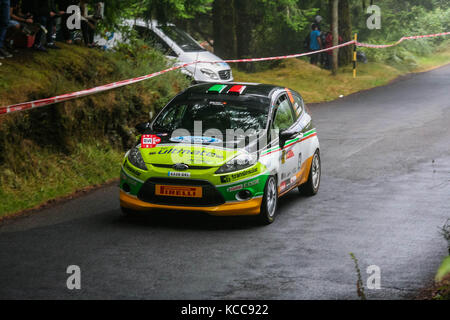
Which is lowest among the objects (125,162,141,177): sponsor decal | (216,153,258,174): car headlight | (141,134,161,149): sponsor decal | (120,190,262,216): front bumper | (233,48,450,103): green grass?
→ (233,48,450,103): green grass

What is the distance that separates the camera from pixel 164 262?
8820mm

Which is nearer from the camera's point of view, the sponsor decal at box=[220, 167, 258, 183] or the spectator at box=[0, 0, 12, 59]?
the sponsor decal at box=[220, 167, 258, 183]

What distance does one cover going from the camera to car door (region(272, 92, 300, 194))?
1150 cm

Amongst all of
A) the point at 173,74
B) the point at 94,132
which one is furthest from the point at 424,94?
the point at 94,132

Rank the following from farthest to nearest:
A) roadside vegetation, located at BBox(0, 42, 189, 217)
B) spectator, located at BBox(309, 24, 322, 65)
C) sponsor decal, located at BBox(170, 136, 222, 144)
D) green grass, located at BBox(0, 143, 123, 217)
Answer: spectator, located at BBox(309, 24, 322, 65)
roadside vegetation, located at BBox(0, 42, 189, 217)
green grass, located at BBox(0, 143, 123, 217)
sponsor decal, located at BBox(170, 136, 222, 144)

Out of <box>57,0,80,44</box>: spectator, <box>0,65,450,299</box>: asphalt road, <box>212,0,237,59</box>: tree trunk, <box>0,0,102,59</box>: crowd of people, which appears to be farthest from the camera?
<box>212,0,237,59</box>: tree trunk

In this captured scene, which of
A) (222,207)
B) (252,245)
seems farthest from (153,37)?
(252,245)

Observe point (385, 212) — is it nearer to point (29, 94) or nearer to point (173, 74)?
point (29, 94)

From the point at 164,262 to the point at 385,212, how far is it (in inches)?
168

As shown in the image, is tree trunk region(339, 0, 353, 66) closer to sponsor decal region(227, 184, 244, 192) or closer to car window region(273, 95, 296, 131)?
car window region(273, 95, 296, 131)

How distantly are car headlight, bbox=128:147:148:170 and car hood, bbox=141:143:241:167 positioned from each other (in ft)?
0.18

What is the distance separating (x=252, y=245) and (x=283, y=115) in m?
3.07

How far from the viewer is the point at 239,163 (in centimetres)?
1055

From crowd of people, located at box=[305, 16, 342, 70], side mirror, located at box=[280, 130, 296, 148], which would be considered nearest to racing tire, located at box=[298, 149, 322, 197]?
side mirror, located at box=[280, 130, 296, 148]
